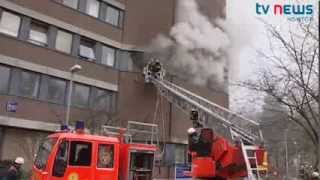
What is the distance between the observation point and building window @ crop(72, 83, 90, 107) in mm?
30109

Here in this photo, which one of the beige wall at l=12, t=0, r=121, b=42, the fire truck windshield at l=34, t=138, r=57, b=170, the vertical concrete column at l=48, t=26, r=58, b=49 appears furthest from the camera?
the vertical concrete column at l=48, t=26, r=58, b=49

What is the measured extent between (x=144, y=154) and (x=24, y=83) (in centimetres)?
1632

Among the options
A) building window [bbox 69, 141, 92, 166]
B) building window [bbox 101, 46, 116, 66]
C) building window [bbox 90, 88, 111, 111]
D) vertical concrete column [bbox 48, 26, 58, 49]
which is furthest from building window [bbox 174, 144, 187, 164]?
building window [bbox 69, 141, 92, 166]

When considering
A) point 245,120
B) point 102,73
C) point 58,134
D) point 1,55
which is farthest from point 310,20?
point 102,73

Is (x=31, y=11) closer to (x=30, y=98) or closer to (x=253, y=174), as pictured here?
(x=30, y=98)

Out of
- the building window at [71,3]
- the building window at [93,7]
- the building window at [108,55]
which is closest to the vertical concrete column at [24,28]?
the building window at [71,3]

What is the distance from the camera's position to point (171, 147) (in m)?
33.8

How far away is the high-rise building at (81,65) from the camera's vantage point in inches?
1056

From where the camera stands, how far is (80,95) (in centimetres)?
3048

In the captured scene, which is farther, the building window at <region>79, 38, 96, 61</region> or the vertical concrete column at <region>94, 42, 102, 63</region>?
the vertical concrete column at <region>94, 42, 102, 63</region>

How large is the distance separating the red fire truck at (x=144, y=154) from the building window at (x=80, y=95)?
55.9ft

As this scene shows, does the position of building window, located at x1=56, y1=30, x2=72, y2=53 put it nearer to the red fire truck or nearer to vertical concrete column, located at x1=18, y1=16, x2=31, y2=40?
vertical concrete column, located at x1=18, y1=16, x2=31, y2=40

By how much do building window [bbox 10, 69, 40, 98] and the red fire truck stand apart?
15.1 m

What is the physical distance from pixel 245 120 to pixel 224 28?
21.0 metres
